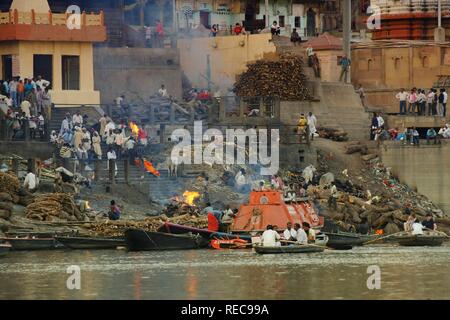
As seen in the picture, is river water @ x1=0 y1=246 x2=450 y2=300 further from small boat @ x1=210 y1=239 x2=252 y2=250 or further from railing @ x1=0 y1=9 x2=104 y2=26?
railing @ x1=0 y1=9 x2=104 y2=26

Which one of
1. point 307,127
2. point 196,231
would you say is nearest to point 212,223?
point 196,231

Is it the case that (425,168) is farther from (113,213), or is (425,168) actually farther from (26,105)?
(113,213)

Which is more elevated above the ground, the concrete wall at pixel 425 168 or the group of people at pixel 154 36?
the group of people at pixel 154 36

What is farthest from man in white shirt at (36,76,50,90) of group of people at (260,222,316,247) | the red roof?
group of people at (260,222,316,247)

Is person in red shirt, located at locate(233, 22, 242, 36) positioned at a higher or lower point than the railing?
lower

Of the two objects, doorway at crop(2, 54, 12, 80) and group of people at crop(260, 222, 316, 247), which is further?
doorway at crop(2, 54, 12, 80)

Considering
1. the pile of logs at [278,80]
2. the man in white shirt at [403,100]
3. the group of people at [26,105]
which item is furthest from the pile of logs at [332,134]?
the group of people at [26,105]

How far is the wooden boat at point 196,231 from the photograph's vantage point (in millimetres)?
65250

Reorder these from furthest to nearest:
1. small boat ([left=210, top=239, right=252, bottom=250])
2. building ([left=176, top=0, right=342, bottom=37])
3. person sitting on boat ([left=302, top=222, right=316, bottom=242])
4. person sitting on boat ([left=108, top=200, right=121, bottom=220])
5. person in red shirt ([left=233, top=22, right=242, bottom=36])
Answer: building ([left=176, top=0, right=342, bottom=37]) < person in red shirt ([left=233, top=22, right=242, bottom=36]) < person sitting on boat ([left=108, top=200, right=121, bottom=220]) < small boat ([left=210, top=239, right=252, bottom=250]) < person sitting on boat ([left=302, top=222, right=316, bottom=242])

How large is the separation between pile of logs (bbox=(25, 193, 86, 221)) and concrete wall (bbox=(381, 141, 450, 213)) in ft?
49.6

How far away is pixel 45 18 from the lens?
78562mm

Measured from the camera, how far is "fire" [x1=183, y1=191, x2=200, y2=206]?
7112cm

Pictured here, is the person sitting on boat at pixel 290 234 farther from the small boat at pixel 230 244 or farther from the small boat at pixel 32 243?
the small boat at pixel 32 243

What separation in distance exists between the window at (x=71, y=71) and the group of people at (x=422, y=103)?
12074 millimetres
